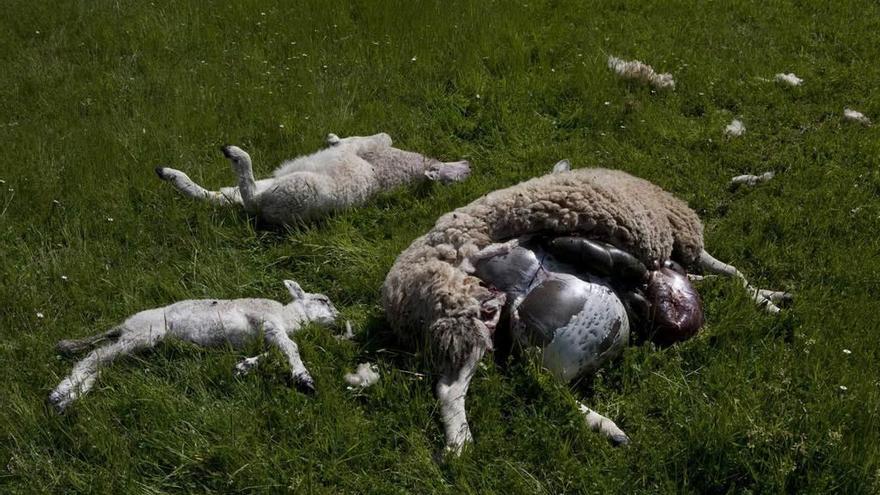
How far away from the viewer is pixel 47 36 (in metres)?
8.97

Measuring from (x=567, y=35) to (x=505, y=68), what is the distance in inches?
40.0

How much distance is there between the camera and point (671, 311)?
4371mm

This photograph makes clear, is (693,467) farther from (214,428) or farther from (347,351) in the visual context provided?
(214,428)

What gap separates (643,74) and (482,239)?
413 centimetres

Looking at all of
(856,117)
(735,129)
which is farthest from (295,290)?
(856,117)

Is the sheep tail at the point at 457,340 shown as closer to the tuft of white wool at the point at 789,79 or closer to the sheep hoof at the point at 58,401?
the sheep hoof at the point at 58,401

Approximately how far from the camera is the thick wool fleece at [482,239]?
4016mm

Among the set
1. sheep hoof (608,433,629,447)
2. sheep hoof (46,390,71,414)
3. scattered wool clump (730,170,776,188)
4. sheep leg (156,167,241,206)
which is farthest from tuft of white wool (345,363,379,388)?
scattered wool clump (730,170,776,188)

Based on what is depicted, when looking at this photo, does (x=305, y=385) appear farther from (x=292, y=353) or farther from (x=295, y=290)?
(x=295, y=290)

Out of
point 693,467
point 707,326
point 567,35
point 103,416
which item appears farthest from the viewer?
point 567,35

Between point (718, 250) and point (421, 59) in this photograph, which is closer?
point (718, 250)

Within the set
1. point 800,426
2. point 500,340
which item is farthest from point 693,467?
point 500,340

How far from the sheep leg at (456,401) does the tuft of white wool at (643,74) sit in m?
4.62

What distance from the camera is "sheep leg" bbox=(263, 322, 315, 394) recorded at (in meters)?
4.08
